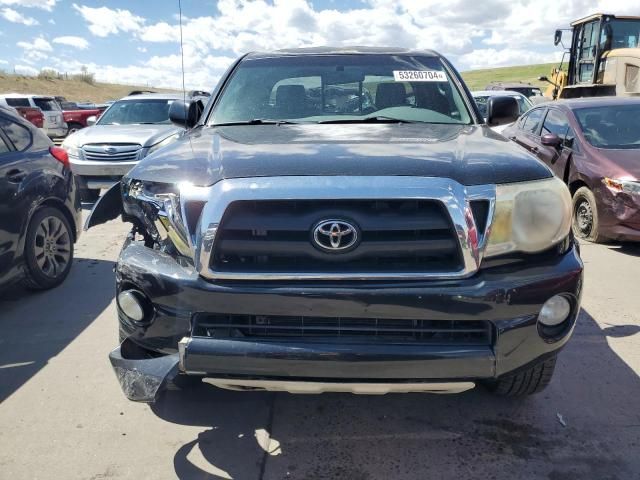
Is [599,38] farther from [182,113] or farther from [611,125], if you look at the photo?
[182,113]

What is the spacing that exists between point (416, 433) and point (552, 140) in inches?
214

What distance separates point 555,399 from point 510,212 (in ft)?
4.79

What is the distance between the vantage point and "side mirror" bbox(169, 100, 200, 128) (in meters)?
4.09

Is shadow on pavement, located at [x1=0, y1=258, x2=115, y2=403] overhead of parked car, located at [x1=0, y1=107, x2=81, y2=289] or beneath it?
beneath

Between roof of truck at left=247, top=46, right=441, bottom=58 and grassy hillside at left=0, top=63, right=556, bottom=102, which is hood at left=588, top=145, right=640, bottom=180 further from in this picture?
grassy hillside at left=0, top=63, right=556, bottom=102

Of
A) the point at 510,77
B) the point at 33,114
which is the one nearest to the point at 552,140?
the point at 33,114

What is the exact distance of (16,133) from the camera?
4.79m

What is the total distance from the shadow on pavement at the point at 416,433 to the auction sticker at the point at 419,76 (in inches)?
79.7

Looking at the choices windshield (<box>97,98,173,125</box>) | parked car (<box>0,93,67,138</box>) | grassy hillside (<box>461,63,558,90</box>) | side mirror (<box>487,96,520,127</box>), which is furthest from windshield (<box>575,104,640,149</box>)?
grassy hillside (<box>461,63,558,90</box>)

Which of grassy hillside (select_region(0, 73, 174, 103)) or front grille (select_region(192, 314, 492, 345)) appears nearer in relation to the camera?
front grille (select_region(192, 314, 492, 345))

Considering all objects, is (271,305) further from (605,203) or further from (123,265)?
(605,203)

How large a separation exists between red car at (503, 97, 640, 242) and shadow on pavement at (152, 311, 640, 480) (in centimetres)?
308

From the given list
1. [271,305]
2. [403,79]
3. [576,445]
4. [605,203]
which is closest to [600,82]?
[605,203]

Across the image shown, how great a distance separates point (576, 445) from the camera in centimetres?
278
